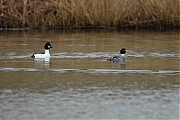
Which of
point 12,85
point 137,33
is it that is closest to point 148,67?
point 12,85

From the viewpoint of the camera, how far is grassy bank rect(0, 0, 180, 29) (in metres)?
23.5

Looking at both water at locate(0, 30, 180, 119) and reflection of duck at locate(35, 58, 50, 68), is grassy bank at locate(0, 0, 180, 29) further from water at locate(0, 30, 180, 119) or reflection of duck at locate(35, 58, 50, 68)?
reflection of duck at locate(35, 58, 50, 68)

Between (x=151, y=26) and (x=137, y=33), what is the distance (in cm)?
A: 202

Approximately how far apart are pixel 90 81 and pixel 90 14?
12.6 meters

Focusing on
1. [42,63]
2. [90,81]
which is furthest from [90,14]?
[90,81]

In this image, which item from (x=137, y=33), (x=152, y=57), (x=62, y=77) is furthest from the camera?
(x=137, y=33)

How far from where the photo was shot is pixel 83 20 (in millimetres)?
24297

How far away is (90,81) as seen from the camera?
37.2 ft

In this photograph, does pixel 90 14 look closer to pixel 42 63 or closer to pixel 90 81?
pixel 42 63

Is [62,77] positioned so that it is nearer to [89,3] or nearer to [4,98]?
[4,98]

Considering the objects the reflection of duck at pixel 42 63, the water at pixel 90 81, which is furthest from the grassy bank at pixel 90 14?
the reflection of duck at pixel 42 63

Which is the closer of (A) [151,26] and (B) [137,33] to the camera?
(B) [137,33]

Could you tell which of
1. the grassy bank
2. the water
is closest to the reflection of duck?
the water

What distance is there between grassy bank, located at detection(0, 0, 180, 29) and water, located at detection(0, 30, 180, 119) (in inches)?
175
